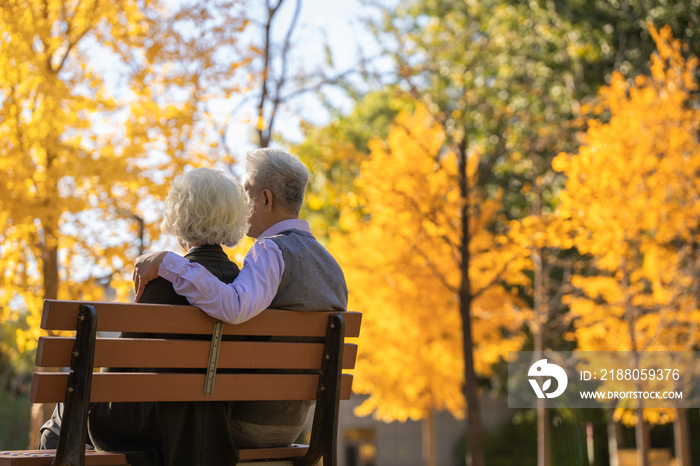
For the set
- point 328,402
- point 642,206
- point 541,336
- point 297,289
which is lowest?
point 328,402

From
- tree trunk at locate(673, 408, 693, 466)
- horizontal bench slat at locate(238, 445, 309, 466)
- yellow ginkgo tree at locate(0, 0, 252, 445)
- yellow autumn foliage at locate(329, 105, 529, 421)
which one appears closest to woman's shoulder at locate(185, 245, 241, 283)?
horizontal bench slat at locate(238, 445, 309, 466)

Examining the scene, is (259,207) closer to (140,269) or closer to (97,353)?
(140,269)

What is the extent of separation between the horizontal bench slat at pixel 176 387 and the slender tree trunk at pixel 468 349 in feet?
24.2

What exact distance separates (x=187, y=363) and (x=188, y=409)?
0.67 feet

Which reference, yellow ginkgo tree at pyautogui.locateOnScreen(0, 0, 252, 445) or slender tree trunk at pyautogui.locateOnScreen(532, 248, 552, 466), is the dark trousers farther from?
slender tree trunk at pyautogui.locateOnScreen(532, 248, 552, 466)

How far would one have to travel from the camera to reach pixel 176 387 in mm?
2270

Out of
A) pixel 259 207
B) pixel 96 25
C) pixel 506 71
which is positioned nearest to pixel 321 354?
pixel 259 207

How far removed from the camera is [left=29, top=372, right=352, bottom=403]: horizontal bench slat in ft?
6.89

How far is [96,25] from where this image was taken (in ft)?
20.8

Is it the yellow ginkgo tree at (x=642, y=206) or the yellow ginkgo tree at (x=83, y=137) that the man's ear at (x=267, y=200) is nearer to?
the yellow ginkgo tree at (x=83, y=137)

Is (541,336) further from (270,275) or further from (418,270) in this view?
(270,275)

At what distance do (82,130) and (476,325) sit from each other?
10023 millimetres

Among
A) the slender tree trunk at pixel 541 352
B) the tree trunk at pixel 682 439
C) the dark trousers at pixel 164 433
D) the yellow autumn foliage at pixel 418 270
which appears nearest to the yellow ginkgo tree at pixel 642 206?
the tree trunk at pixel 682 439

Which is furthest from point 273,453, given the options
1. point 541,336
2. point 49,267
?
point 541,336
